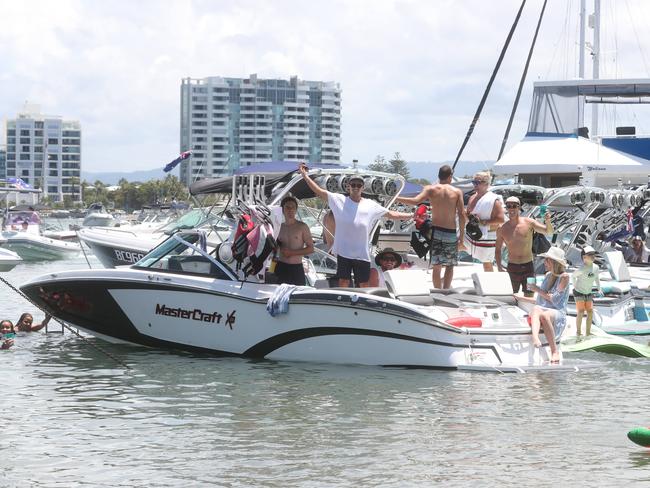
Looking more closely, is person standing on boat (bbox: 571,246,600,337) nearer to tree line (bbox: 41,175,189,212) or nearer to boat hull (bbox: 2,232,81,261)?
boat hull (bbox: 2,232,81,261)

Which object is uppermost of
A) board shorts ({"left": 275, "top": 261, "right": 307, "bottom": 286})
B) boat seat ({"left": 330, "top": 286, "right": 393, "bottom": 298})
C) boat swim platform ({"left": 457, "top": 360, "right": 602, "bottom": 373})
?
board shorts ({"left": 275, "top": 261, "right": 307, "bottom": 286})

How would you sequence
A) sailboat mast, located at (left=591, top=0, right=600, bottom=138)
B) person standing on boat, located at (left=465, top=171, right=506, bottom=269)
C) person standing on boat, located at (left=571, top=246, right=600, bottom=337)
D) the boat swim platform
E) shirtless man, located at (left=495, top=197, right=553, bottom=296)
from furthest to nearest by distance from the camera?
sailboat mast, located at (left=591, top=0, right=600, bottom=138), person standing on boat, located at (left=465, top=171, right=506, bottom=269), person standing on boat, located at (left=571, top=246, right=600, bottom=337), shirtless man, located at (left=495, top=197, right=553, bottom=296), the boat swim platform

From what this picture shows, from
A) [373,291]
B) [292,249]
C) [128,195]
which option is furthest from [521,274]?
[128,195]

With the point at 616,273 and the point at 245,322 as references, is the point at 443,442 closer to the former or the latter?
the point at 245,322

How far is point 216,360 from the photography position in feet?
40.2

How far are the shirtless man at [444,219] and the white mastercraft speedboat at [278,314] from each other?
1.80 ft

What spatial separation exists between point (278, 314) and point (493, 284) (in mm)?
2643

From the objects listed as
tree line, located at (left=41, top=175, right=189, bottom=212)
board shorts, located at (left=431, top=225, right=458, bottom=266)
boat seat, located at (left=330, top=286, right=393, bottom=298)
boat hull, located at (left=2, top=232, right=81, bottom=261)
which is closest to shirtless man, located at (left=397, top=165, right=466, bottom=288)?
board shorts, located at (left=431, top=225, right=458, bottom=266)

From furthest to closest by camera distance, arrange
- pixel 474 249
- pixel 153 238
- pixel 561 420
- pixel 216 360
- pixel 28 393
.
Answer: pixel 153 238 → pixel 474 249 → pixel 216 360 → pixel 28 393 → pixel 561 420

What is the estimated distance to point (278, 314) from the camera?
463 inches

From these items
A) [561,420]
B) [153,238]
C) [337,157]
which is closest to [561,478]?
[561,420]

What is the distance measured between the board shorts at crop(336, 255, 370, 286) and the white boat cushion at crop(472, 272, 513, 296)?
1353 millimetres

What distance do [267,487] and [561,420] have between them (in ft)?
10.3

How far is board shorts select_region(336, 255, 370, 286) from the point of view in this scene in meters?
12.4
